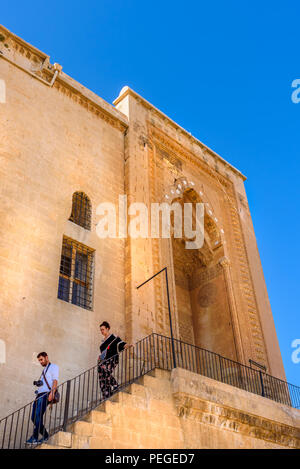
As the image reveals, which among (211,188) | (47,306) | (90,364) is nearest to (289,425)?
(90,364)

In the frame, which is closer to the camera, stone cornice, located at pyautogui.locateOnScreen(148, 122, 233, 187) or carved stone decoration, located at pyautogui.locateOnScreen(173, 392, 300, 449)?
carved stone decoration, located at pyautogui.locateOnScreen(173, 392, 300, 449)

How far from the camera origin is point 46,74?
14.8 metres

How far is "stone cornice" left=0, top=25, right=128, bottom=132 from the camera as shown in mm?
14102

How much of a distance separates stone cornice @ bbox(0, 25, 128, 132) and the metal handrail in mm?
7500

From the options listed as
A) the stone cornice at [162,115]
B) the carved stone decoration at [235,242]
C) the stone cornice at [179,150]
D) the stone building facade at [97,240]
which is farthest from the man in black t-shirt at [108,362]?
the stone cornice at [162,115]

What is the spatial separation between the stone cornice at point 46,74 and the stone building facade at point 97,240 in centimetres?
4

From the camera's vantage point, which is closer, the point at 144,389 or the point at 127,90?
the point at 144,389

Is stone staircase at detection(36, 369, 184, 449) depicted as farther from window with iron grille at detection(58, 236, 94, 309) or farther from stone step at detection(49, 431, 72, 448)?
window with iron grille at detection(58, 236, 94, 309)

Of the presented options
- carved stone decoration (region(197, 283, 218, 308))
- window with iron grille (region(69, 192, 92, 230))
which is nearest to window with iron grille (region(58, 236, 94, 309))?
window with iron grille (region(69, 192, 92, 230))

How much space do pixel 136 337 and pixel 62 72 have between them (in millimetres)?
8479

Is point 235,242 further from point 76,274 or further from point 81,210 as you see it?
point 76,274

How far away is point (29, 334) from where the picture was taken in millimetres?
10500

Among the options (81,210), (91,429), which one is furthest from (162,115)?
(91,429)
